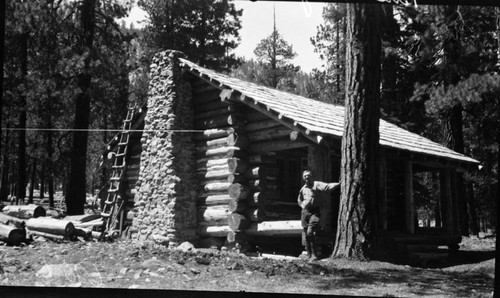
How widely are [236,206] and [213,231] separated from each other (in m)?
1.02

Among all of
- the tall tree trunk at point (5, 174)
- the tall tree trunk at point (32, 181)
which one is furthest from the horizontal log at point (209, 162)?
the tall tree trunk at point (5, 174)

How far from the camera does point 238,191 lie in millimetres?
13703

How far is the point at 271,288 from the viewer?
27.5 feet

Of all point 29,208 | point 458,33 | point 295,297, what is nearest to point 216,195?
point 29,208

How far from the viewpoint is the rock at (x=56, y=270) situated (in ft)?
29.9

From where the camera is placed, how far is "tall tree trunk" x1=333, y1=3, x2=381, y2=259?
10484 mm

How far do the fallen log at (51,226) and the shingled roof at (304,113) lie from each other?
5072 millimetres

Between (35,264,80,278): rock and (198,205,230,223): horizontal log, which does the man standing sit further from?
(35,264,80,278): rock

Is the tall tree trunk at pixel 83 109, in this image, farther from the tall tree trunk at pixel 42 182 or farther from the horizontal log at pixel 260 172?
the horizontal log at pixel 260 172

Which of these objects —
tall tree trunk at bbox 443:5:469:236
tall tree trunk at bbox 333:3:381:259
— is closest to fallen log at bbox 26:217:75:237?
tall tree trunk at bbox 333:3:381:259

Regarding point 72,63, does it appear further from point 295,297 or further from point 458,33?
point 458,33

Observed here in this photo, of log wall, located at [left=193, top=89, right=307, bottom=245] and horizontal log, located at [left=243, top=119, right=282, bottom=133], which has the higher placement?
horizontal log, located at [left=243, top=119, right=282, bottom=133]

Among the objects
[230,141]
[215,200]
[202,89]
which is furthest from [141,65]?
[215,200]

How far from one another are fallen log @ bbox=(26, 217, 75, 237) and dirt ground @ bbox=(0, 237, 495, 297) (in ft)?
5.62
